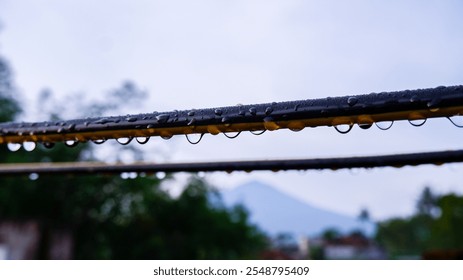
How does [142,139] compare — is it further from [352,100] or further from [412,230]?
[412,230]

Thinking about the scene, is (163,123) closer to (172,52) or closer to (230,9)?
(230,9)

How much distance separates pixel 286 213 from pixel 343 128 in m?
167

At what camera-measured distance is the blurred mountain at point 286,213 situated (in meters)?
150

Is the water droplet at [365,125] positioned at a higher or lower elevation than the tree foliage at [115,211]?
lower

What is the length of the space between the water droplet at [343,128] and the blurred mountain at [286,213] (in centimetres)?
14499

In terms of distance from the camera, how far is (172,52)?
12.2 m

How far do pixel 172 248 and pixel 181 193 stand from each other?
255 centimetres

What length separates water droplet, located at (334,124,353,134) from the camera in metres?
0.46

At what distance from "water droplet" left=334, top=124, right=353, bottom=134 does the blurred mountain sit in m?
145

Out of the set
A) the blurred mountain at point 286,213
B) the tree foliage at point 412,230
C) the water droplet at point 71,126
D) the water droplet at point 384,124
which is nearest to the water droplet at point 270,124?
the water droplet at point 384,124

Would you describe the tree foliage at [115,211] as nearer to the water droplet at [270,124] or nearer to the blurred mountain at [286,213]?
the water droplet at [270,124]

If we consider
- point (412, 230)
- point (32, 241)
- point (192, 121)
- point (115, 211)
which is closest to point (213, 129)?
point (192, 121)

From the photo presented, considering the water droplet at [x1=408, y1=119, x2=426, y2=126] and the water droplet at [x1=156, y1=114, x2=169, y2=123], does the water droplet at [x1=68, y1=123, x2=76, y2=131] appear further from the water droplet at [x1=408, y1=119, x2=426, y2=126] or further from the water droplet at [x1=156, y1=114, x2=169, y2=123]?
the water droplet at [x1=408, y1=119, x2=426, y2=126]
